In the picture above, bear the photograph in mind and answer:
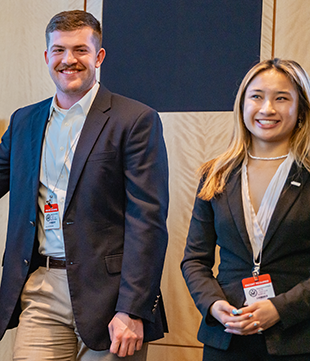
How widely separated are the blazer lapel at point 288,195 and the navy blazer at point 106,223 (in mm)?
474

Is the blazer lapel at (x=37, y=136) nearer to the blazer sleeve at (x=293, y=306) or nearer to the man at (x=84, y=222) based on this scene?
the man at (x=84, y=222)

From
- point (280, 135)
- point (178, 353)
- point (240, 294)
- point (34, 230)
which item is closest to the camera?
point (240, 294)

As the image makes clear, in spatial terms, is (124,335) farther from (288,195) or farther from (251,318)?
(288,195)

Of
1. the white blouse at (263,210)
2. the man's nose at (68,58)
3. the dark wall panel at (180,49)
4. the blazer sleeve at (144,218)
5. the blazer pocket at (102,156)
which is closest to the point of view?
the white blouse at (263,210)

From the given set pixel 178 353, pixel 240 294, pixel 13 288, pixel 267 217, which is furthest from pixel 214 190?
pixel 178 353

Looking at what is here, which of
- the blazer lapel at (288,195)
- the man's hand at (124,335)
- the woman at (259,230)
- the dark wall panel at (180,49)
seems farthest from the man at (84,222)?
the dark wall panel at (180,49)

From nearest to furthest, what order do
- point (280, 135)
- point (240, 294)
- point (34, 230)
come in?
point (240, 294)
point (280, 135)
point (34, 230)

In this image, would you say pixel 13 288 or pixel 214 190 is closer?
pixel 214 190

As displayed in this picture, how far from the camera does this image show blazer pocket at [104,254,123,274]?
1.92 m

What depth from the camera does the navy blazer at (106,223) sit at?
1.88 metres

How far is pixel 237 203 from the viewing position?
182cm

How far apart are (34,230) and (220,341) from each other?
0.91 m

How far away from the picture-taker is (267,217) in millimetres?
1759

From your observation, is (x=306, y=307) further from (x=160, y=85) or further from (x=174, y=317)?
(x=160, y=85)
